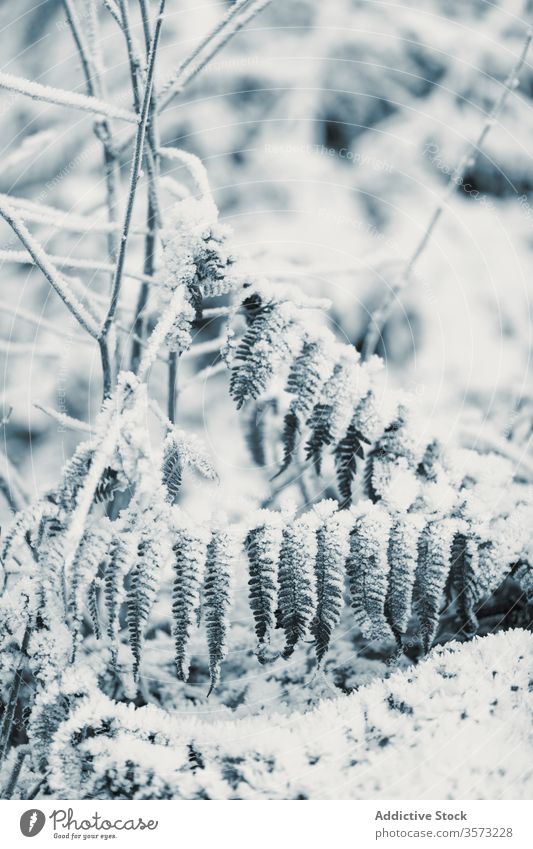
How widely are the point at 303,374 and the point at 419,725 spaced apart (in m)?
0.38

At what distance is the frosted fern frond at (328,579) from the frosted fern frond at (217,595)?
0.28 feet

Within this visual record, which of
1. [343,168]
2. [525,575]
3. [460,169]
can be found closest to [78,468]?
[525,575]

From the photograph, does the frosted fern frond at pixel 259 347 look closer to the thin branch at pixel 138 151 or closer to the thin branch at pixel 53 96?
the thin branch at pixel 138 151

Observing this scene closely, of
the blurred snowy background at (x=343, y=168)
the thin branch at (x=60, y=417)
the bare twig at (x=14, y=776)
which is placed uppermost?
the blurred snowy background at (x=343, y=168)

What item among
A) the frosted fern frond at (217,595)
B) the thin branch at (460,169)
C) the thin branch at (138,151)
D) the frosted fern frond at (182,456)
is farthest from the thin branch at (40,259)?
the thin branch at (460,169)

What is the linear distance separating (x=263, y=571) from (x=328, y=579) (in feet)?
0.20

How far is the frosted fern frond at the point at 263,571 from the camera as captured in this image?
60 cm

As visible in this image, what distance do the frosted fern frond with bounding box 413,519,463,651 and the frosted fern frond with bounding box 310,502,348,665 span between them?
82 millimetres

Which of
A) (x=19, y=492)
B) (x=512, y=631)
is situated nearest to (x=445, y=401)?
(x=512, y=631)

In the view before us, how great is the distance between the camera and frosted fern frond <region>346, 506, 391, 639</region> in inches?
24.7

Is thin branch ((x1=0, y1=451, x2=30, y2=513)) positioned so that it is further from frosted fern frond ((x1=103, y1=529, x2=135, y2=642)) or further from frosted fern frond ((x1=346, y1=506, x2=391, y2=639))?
frosted fern frond ((x1=346, y1=506, x2=391, y2=639))

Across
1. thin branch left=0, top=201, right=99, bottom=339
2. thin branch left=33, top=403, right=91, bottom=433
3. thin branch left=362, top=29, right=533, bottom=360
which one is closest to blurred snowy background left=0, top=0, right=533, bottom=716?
thin branch left=362, top=29, right=533, bottom=360

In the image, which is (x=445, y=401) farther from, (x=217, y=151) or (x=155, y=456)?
(x=155, y=456)

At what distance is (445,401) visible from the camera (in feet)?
5.24
